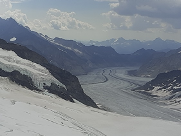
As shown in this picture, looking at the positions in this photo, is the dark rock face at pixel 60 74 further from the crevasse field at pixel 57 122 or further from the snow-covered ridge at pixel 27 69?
the crevasse field at pixel 57 122

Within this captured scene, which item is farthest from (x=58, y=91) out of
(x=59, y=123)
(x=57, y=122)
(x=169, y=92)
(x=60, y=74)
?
(x=169, y=92)

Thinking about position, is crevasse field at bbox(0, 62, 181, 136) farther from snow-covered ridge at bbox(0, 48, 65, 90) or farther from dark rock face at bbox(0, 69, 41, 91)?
snow-covered ridge at bbox(0, 48, 65, 90)

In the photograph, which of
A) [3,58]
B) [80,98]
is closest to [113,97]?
[80,98]

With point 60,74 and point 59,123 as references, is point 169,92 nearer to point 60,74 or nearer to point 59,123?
point 60,74

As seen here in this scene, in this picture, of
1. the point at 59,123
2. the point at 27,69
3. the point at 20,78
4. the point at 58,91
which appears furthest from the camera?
the point at 27,69

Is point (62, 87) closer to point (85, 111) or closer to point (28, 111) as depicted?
point (85, 111)

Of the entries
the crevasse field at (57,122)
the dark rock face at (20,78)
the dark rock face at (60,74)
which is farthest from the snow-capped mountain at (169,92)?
the crevasse field at (57,122)
